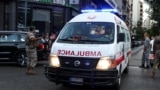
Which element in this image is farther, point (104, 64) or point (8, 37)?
point (8, 37)

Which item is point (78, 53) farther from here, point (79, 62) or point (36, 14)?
point (36, 14)

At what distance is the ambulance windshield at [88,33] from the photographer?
1065cm

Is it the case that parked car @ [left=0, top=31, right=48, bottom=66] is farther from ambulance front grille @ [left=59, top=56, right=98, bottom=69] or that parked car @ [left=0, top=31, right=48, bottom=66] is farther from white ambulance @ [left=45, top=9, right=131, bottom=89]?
ambulance front grille @ [left=59, top=56, right=98, bottom=69]

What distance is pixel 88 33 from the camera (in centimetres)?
1089

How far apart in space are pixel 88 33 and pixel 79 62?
121 cm

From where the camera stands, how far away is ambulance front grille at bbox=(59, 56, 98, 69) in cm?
990

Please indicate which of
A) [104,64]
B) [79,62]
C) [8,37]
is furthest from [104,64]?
[8,37]

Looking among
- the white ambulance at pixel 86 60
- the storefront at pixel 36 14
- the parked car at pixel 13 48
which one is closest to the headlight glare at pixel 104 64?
the white ambulance at pixel 86 60

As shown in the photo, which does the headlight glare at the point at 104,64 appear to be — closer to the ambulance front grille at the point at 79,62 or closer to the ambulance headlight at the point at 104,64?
the ambulance headlight at the point at 104,64

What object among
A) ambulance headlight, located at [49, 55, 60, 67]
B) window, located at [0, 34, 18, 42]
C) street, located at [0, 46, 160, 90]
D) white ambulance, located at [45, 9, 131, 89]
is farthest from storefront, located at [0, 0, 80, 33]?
ambulance headlight, located at [49, 55, 60, 67]

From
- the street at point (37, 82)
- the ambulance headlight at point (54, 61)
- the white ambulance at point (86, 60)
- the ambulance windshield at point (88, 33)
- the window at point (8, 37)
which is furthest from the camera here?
the window at point (8, 37)

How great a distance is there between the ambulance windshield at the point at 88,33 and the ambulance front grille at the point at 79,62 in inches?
26.8

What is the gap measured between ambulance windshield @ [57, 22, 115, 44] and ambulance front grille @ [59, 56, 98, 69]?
68 centimetres

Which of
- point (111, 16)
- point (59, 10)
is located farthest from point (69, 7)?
point (111, 16)
